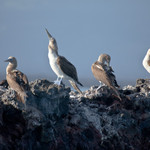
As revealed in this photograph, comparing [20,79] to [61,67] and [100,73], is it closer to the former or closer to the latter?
[100,73]

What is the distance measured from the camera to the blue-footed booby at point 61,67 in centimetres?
1389

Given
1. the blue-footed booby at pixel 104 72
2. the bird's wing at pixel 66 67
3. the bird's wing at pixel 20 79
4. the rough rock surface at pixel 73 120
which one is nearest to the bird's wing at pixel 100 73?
the blue-footed booby at pixel 104 72

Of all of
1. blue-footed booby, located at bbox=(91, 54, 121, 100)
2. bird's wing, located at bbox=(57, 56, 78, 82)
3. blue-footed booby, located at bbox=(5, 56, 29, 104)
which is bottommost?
blue-footed booby, located at bbox=(5, 56, 29, 104)

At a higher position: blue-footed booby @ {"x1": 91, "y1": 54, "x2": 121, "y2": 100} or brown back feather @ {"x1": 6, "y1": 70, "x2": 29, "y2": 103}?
blue-footed booby @ {"x1": 91, "y1": 54, "x2": 121, "y2": 100}

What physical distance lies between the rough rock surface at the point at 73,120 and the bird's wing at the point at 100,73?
471mm

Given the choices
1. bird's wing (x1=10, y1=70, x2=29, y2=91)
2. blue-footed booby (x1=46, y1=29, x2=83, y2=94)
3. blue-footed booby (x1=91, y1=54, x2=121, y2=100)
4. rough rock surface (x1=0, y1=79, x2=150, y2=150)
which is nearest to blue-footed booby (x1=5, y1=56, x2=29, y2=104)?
bird's wing (x1=10, y1=70, x2=29, y2=91)

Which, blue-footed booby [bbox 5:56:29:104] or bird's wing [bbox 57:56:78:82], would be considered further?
bird's wing [bbox 57:56:78:82]

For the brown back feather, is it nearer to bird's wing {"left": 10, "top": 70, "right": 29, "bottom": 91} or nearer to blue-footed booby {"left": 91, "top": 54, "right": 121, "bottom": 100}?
bird's wing {"left": 10, "top": 70, "right": 29, "bottom": 91}

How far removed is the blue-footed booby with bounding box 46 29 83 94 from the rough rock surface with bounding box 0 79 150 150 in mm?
2172

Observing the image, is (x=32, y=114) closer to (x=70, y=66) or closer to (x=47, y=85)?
(x=47, y=85)

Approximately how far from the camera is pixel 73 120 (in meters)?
9.75

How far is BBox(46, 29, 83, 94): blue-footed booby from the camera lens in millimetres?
13891

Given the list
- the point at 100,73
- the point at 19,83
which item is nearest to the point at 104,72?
the point at 100,73

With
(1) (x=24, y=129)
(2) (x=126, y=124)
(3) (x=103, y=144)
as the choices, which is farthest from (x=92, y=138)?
(1) (x=24, y=129)
